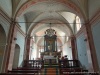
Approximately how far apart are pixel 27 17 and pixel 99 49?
9078 millimetres

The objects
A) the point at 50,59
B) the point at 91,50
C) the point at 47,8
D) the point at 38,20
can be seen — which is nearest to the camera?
the point at 91,50

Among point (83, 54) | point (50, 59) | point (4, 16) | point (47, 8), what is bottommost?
point (50, 59)

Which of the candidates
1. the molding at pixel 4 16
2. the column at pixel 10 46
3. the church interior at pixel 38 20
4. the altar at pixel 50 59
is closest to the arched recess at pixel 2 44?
the church interior at pixel 38 20

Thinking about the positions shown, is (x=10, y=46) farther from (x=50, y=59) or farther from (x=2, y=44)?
(x=50, y=59)

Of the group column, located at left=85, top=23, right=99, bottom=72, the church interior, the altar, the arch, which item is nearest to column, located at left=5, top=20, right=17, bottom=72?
the church interior

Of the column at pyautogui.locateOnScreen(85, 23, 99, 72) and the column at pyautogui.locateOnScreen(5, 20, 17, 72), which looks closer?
the column at pyautogui.locateOnScreen(85, 23, 99, 72)

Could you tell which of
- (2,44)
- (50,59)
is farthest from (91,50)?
(2,44)

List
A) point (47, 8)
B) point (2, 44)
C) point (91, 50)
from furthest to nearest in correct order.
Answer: point (47, 8)
point (91, 50)
point (2, 44)

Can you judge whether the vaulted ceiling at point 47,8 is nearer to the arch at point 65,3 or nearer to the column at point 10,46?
the arch at point 65,3

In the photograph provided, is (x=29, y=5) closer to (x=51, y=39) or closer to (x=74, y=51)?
(x=74, y=51)

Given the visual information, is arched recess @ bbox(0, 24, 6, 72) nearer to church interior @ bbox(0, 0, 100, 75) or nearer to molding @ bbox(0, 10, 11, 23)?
church interior @ bbox(0, 0, 100, 75)

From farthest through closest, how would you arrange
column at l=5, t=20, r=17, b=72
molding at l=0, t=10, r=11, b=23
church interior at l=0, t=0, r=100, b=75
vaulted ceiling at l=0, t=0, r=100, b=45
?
vaulted ceiling at l=0, t=0, r=100, b=45, column at l=5, t=20, r=17, b=72, church interior at l=0, t=0, r=100, b=75, molding at l=0, t=10, r=11, b=23

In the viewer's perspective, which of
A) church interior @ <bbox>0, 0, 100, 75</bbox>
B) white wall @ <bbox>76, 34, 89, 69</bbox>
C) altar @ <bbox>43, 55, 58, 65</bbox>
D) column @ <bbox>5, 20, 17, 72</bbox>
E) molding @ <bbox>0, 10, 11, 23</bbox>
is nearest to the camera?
molding @ <bbox>0, 10, 11, 23</bbox>

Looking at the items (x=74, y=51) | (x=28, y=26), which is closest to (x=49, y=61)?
(x=74, y=51)
